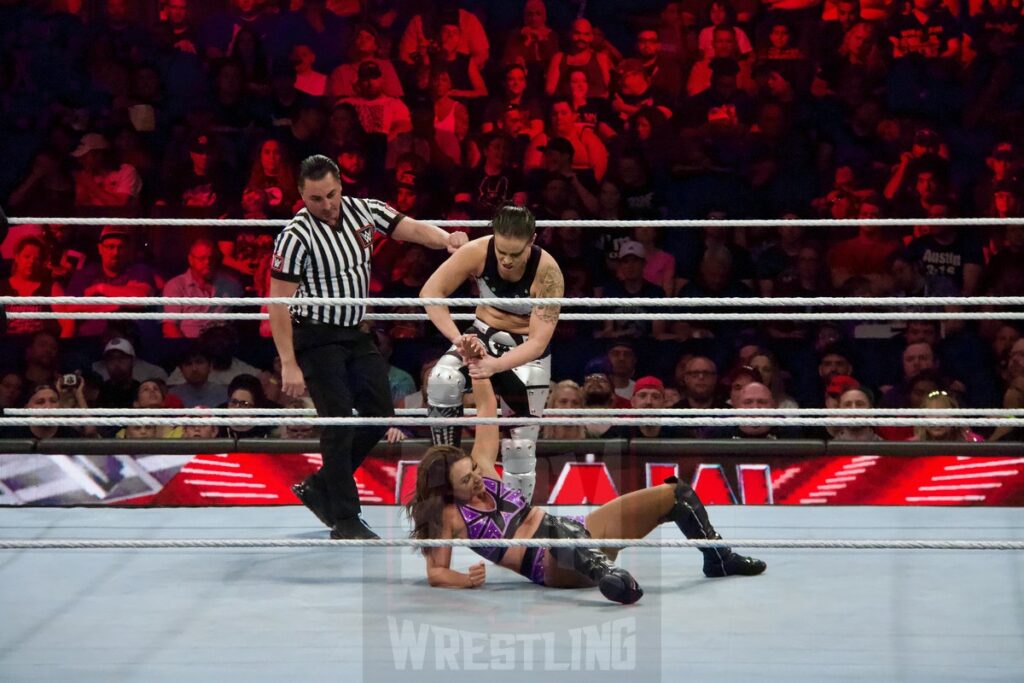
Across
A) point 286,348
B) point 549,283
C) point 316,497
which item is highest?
point 549,283

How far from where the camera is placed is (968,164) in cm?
608

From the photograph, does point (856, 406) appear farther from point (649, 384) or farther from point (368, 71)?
point (368, 71)

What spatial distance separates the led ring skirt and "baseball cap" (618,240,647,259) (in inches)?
59.2

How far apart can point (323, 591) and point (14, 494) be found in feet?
5.48

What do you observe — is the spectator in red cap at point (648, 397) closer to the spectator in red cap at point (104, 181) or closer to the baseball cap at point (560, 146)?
the baseball cap at point (560, 146)

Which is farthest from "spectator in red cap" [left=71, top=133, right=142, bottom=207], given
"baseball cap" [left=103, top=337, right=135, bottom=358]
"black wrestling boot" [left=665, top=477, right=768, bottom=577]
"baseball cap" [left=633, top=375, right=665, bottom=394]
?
"black wrestling boot" [left=665, top=477, right=768, bottom=577]

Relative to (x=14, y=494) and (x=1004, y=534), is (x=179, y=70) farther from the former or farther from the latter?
(x=1004, y=534)

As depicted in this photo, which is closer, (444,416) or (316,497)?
(444,416)

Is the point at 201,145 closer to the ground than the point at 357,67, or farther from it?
closer to the ground

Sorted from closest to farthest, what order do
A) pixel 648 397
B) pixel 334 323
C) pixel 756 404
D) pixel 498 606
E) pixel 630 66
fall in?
pixel 498 606 < pixel 334 323 < pixel 756 404 < pixel 648 397 < pixel 630 66

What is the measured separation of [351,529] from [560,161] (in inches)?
102

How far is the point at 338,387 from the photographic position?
385 cm

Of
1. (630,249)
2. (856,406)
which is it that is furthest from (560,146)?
(856,406)

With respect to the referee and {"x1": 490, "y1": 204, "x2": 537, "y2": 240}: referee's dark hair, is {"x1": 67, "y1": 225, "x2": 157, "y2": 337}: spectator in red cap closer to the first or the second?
the referee
